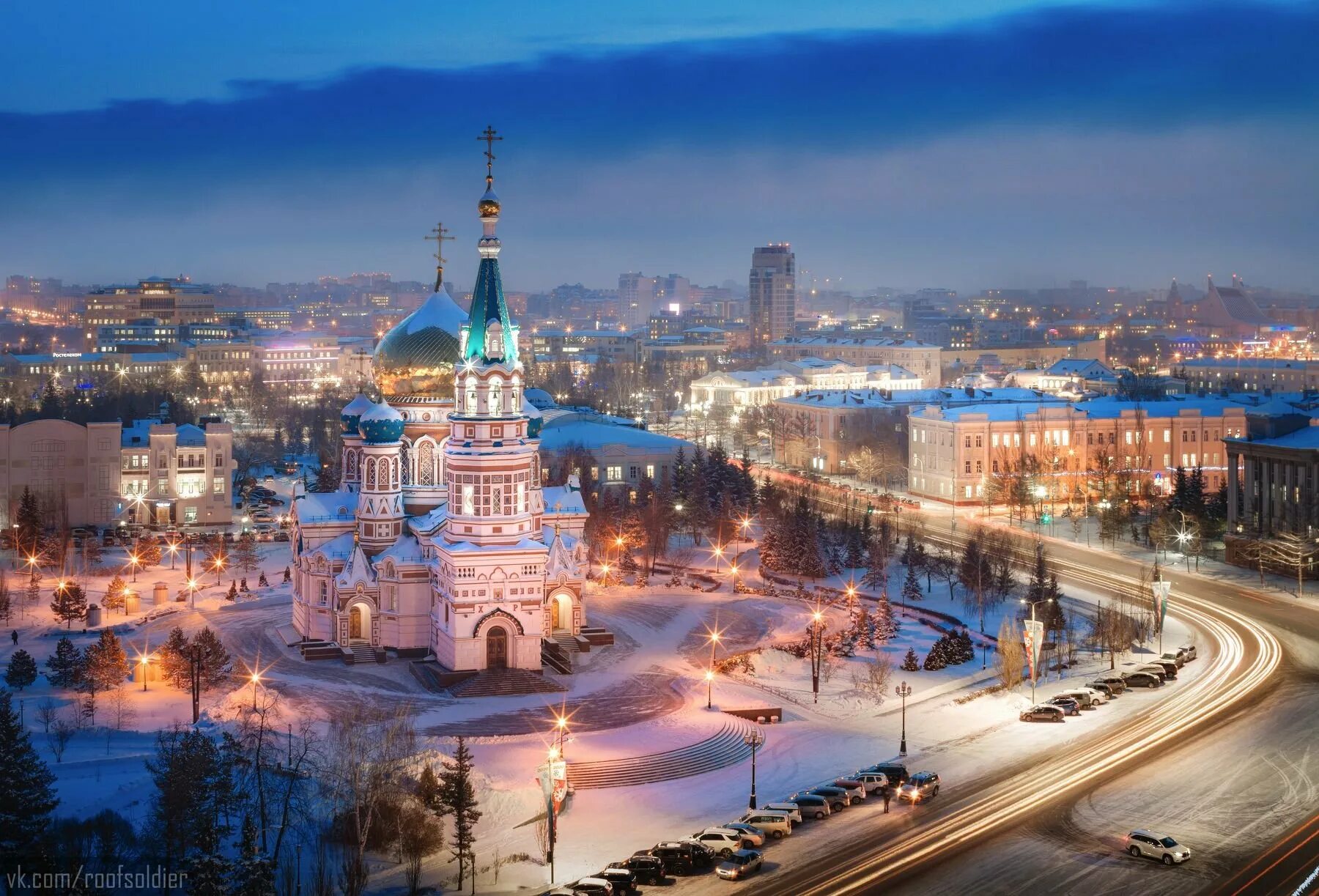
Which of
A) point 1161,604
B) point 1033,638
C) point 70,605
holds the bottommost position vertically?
point 70,605

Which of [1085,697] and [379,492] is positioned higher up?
[379,492]

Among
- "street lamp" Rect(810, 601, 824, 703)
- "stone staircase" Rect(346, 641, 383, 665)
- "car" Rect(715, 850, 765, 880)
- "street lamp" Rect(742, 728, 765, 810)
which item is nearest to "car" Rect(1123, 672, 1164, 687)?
"street lamp" Rect(810, 601, 824, 703)

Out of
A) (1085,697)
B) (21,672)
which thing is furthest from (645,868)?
(21,672)

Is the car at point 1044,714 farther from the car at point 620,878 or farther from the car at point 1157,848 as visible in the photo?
the car at point 620,878

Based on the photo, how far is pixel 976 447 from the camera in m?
74.1

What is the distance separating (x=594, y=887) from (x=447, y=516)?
18227 mm

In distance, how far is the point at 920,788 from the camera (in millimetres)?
30547

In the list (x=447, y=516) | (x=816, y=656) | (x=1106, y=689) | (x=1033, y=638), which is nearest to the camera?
(x=1033, y=638)

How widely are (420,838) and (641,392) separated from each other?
4487 inches

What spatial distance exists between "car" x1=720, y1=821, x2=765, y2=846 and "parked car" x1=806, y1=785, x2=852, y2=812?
2.19m

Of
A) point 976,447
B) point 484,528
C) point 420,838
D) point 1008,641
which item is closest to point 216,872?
point 420,838

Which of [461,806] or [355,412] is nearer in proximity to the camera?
[461,806]

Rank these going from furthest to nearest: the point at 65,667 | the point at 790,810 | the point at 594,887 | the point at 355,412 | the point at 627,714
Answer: the point at 355,412 → the point at 65,667 → the point at 627,714 → the point at 790,810 → the point at 594,887

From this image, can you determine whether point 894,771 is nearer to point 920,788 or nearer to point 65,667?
point 920,788
